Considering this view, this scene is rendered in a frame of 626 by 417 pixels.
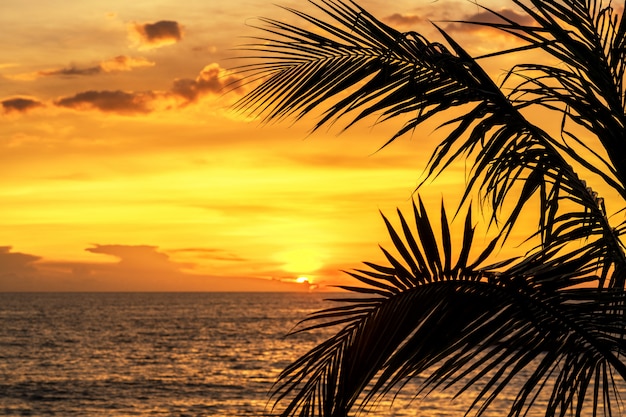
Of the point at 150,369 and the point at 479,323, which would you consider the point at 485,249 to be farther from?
the point at 150,369

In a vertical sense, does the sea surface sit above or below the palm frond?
below

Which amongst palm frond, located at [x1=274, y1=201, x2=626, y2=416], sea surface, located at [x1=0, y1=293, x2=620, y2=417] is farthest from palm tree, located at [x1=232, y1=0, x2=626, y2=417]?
sea surface, located at [x1=0, y1=293, x2=620, y2=417]

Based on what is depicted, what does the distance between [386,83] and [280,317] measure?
11114 cm

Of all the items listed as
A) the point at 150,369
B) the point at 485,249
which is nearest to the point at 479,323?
the point at 485,249

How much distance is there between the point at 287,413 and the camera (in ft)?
11.1

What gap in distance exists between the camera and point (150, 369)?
5050 cm

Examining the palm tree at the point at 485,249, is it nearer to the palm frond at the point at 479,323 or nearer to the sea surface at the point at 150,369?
the palm frond at the point at 479,323

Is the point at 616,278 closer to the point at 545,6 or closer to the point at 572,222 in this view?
the point at 572,222

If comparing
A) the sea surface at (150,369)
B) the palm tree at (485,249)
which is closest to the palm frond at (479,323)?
the palm tree at (485,249)

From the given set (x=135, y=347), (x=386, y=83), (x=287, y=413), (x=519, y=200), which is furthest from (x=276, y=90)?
(x=135, y=347)

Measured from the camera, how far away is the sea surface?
34.5 m

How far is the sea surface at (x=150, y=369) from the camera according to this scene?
3453 cm

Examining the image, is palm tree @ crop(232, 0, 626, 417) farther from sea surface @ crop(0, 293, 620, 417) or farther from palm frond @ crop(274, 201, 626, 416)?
sea surface @ crop(0, 293, 620, 417)

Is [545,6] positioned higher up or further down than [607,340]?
higher up
